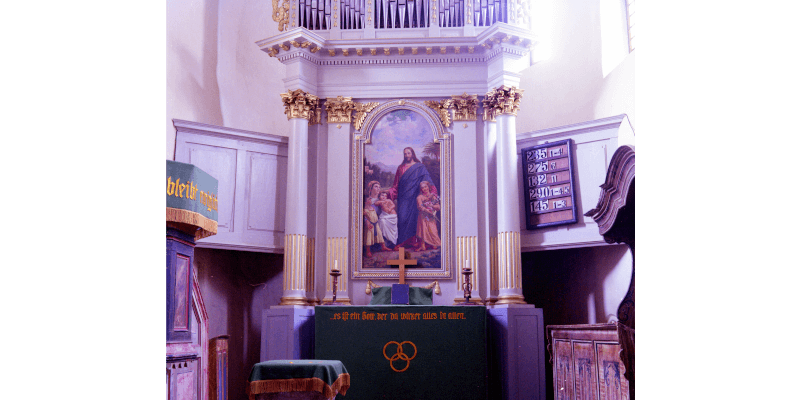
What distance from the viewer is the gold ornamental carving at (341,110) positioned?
394 inches

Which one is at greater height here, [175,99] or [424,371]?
[175,99]

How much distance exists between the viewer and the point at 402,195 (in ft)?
32.2

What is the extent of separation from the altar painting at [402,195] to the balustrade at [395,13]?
1586 millimetres

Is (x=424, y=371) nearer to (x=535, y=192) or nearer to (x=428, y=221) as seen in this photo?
(x=428, y=221)

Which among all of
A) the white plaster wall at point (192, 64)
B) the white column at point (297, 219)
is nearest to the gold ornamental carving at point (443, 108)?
the white column at point (297, 219)

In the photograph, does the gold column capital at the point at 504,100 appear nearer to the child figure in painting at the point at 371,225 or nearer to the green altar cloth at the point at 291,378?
the child figure in painting at the point at 371,225

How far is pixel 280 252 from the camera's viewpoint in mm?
9828

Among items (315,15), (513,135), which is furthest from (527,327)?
(315,15)

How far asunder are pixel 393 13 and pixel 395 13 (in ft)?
0.17

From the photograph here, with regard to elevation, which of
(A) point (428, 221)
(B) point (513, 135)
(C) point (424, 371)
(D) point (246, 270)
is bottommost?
(C) point (424, 371)

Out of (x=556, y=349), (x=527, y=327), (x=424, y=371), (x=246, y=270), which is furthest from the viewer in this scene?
(x=246, y=270)

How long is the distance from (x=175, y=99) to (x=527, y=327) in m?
5.66

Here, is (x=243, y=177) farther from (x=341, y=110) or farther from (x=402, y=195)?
(x=402, y=195)

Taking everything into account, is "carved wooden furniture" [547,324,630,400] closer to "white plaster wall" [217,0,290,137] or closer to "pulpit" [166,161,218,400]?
"pulpit" [166,161,218,400]
